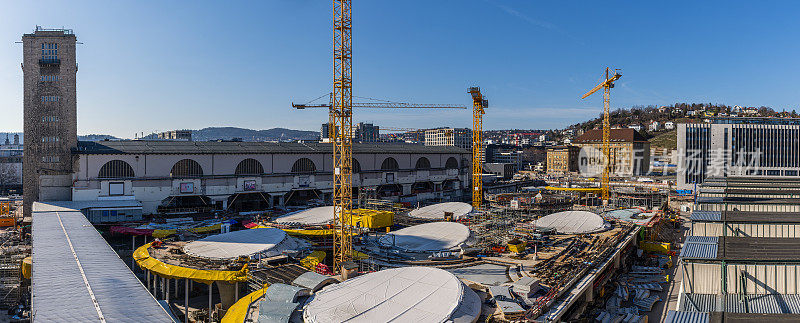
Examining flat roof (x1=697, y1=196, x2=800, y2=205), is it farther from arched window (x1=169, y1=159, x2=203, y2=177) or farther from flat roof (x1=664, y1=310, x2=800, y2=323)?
arched window (x1=169, y1=159, x2=203, y2=177)

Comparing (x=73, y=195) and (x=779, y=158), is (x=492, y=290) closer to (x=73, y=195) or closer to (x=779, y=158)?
(x=73, y=195)

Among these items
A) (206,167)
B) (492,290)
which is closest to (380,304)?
(492,290)

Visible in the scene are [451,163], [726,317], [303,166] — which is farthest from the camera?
[451,163]

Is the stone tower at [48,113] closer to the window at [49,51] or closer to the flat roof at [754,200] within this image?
the window at [49,51]

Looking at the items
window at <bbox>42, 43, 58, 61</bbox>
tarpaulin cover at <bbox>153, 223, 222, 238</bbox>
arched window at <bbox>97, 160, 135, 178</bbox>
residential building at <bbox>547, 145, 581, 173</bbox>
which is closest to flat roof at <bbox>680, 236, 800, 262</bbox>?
tarpaulin cover at <bbox>153, 223, 222, 238</bbox>

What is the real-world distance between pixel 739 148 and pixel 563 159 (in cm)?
5220

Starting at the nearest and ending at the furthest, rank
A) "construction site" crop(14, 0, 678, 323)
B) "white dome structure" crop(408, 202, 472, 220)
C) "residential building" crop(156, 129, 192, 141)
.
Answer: "construction site" crop(14, 0, 678, 323) < "white dome structure" crop(408, 202, 472, 220) < "residential building" crop(156, 129, 192, 141)

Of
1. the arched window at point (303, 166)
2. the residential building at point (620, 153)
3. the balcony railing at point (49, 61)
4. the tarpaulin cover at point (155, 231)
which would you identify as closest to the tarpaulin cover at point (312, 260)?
the tarpaulin cover at point (155, 231)

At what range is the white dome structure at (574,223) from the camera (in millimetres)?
43500

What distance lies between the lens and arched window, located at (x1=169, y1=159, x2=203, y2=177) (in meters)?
55.0

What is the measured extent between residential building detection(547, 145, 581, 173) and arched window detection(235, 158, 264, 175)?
100559 millimetres

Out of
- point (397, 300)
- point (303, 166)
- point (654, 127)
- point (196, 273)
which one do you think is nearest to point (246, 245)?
point (196, 273)

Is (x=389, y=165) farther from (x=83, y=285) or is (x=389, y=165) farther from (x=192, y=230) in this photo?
(x=83, y=285)

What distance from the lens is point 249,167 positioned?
200 feet
